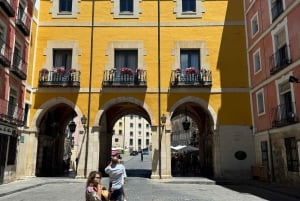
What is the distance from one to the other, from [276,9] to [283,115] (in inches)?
226

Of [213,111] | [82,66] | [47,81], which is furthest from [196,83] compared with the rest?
[47,81]

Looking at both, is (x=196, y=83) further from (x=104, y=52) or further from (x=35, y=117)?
(x=35, y=117)

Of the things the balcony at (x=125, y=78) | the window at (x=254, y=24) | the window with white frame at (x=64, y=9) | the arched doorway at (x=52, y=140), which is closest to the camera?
the balcony at (x=125, y=78)

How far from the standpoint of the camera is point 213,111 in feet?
67.9

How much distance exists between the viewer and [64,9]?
22.5 meters

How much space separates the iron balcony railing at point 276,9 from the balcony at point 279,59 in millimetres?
1773

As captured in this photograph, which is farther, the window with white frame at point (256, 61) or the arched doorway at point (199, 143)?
the arched doorway at point (199, 143)

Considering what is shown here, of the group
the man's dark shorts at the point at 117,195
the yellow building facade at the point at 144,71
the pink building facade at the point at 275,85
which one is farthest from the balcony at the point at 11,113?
the pink building facade at the point at 275,85

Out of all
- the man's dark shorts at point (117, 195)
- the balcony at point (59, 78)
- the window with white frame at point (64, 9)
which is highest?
the window with white frame at point (64, 9)

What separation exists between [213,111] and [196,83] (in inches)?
79.3

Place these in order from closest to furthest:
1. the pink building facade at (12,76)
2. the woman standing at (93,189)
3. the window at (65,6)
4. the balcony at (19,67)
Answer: the woman standing at (93,189)
the pink building facade at (12,76)
the balcony at (19,67)
the window at (65,6)

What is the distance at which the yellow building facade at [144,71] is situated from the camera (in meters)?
20.3

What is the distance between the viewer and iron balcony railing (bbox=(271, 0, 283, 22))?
1760 cm

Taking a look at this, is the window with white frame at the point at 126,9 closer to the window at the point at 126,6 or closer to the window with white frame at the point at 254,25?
the window at the point at 126,6
